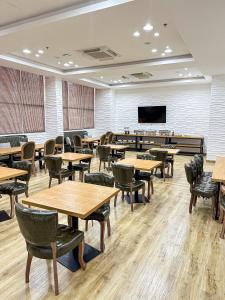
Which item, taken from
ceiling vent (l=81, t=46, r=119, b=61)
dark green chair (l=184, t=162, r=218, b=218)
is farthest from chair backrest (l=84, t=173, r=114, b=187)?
ceiling vent (l=81, t=46, r=119, b=61)

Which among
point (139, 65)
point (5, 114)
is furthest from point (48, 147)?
point (139, 65)

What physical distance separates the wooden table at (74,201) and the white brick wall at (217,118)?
641 cm

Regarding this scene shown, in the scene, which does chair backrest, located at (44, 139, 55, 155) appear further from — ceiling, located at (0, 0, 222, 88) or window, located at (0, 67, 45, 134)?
ceiling, located at (0, 0, 222, 88)

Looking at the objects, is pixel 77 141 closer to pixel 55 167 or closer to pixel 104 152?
pixel 104 152

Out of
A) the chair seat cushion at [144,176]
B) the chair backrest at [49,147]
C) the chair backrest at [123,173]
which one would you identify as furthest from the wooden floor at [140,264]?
the chair backrest at [49,147]

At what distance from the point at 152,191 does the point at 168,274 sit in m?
2.51

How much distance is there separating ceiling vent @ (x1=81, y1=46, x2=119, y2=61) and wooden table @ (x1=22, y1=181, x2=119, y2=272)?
375 centimetres

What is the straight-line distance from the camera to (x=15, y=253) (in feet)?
8.71

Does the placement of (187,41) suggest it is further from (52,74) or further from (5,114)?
(5,114)

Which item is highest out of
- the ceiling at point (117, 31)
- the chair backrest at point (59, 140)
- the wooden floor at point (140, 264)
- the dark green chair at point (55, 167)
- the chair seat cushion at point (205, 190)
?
the ceiling at point (117, 31)

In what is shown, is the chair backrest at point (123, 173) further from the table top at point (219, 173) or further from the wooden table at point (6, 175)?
the wooden table at point (6, 175)

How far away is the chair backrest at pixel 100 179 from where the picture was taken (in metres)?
3.13

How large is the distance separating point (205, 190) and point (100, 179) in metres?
1.73

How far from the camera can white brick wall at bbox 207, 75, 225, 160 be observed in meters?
7.62
